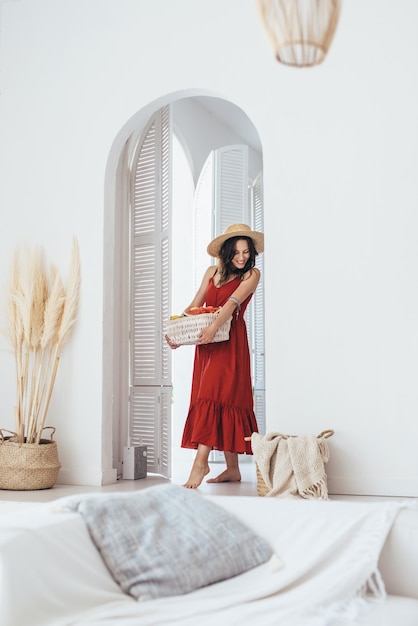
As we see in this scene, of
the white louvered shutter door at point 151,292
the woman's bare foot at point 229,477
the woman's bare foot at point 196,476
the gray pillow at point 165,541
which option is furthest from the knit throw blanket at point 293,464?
the gray pillow at point 165,541

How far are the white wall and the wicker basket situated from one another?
303 mm

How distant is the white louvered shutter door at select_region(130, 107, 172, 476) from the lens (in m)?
5.20

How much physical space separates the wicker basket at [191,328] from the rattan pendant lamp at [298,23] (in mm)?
2845

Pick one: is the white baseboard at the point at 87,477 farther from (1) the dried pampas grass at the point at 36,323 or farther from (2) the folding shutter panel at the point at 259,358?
(2) the folding shutter panel at the point at 259,358

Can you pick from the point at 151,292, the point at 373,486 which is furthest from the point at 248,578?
the point at 151,292

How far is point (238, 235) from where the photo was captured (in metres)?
4.82

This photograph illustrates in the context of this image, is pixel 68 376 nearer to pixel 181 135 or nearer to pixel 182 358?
pixel 182 358

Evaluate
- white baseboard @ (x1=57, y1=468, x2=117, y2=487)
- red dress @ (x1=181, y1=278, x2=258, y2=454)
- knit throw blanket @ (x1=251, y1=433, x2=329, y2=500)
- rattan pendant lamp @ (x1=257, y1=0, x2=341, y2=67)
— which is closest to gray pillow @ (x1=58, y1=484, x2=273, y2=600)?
rattan pendant lamp @ (x1=257, y1=0, x2=341, y2=67)

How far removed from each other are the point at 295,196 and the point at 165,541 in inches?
120

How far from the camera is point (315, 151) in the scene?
4355 mm

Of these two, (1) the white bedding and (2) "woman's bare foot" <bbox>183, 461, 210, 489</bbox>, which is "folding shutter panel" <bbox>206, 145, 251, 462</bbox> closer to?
(2) "woman's bare foot" <bbox>183, 461, 210, 489</bbox>

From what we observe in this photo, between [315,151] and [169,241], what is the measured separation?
1359mm

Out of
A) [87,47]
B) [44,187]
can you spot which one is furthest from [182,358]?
[87,47]

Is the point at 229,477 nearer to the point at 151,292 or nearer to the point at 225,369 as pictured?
the point at 225,369
